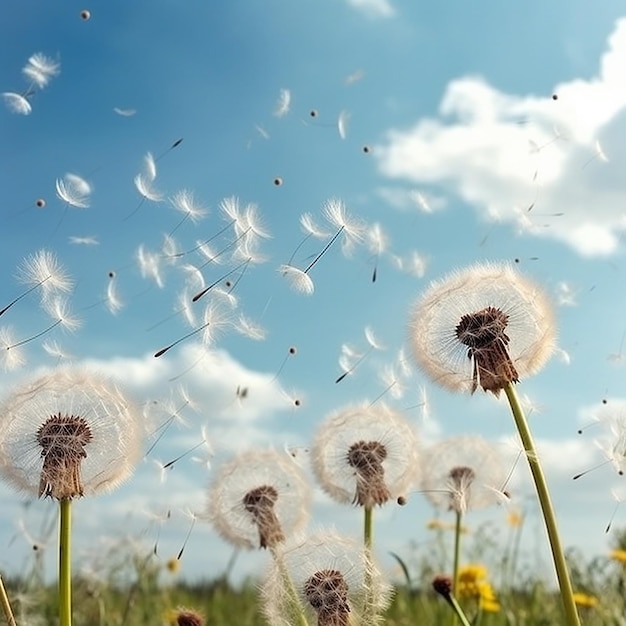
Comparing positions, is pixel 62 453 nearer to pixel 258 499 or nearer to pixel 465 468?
pixel 258 499

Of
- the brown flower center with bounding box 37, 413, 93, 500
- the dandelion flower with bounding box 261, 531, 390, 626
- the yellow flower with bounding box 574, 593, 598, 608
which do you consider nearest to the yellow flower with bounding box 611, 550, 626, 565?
the yellow flower with bounding box 574, 593, 598, 608

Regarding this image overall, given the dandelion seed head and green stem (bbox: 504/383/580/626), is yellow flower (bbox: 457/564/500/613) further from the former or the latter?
green stem (bbox: 504/383/580/626)

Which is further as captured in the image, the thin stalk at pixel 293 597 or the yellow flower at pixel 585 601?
the yellow flower at pixel 585 601

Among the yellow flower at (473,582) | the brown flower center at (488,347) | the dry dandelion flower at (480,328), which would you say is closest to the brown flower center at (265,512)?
the dry dandelion flower at (480,328)

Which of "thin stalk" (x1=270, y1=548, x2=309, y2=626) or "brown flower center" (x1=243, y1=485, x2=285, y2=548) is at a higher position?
"brown flower center" (x1=243, y1=485, x2=285, y2=548)

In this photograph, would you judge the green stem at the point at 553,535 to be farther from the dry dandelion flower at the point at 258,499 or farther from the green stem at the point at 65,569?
the dry dandelion flower at the point at 258,499

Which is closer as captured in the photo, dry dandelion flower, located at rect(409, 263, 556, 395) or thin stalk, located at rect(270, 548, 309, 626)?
thin stalk, located at rect(270, 548, 309, 626)

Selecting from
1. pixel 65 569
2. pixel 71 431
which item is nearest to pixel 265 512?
pixel 71 431
